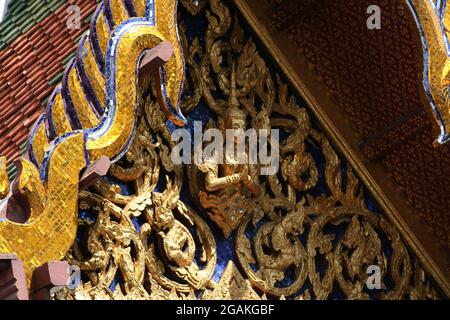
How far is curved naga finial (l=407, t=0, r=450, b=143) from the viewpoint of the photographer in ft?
23.5

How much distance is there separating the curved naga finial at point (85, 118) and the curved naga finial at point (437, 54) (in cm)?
88

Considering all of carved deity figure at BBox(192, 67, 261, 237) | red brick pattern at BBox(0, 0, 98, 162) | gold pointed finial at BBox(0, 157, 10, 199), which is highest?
red brick pattern at BBox(0, 0, 98, 162)

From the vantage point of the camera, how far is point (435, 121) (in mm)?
7195

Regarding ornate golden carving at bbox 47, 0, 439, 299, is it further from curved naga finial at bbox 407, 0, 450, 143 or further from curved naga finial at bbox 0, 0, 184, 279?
curved naga finial at bbox 407, 0, 450, 143

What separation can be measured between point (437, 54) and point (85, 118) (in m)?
1.32

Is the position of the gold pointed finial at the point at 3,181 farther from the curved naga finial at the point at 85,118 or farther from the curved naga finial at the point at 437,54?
the curved naga finial at the point at 437,54

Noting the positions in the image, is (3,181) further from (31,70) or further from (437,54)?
(31,70)

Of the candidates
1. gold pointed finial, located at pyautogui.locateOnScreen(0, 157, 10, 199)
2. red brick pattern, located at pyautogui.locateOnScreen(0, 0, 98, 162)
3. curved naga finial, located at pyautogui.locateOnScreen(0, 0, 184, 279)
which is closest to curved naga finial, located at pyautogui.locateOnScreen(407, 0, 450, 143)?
curved naga finial, located at pyautogui.locateOnScreen(0, 0, 184, 279)

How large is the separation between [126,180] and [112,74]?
0.63m

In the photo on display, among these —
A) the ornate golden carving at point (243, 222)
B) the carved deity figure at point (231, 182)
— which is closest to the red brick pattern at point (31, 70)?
the ornate golden carving at point (243, 222)

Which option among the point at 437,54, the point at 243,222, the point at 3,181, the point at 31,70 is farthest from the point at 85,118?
the point at 31,70

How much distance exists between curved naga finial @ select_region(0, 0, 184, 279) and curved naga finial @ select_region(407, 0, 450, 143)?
877mm

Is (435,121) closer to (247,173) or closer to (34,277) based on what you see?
(247,173)

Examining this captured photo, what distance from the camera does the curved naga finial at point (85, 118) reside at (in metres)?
6.47
